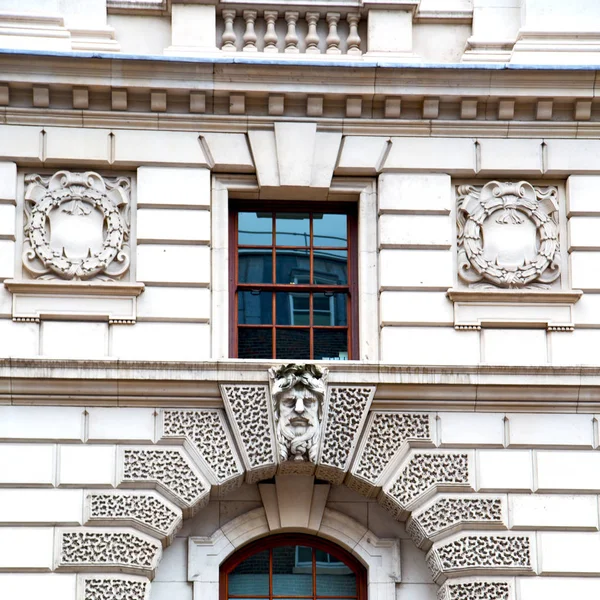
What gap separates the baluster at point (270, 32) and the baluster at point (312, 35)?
0.44 m

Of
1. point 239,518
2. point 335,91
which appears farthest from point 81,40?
point 239,518

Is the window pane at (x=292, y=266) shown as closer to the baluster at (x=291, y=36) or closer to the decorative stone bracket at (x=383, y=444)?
the decorative stone bracket at (x=383, y=444)

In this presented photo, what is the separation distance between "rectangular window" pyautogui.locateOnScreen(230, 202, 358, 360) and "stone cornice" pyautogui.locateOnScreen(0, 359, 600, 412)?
1.02 m

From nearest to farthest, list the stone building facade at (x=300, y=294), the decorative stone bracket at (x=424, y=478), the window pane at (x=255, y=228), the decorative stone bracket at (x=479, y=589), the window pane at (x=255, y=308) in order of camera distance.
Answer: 1. the decorative stone bracket at (x=479, y=589)
2. the stone building facade at (x=300, y=294)
3. the decorative stone bracket at (x=424, y=478)
4. the window pane at (x=255, y=308)
5. the window pane at (x=255, y=228)

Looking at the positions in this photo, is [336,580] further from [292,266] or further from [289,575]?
[292,266]

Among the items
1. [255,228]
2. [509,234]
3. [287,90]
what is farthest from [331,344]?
[287,90]

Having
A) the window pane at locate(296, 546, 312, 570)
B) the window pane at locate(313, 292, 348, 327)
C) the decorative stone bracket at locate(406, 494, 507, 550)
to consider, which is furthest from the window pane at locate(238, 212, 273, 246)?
the decorative stone bracket at locate(406, 494, 507, 550)

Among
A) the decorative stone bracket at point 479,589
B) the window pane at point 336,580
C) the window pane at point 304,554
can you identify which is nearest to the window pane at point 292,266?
the window pane at point 304,554

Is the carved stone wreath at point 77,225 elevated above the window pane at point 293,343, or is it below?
above

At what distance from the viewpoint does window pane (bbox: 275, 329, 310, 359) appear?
80.6 ft

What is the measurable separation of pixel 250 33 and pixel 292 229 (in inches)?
109

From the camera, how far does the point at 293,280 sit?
24.9 m

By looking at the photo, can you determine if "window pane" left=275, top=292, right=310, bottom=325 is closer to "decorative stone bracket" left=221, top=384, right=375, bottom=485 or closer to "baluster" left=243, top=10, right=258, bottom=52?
"decorative stone bracket" left=221, top=384, right=375, bottom=485

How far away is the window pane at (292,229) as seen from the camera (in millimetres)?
25062
